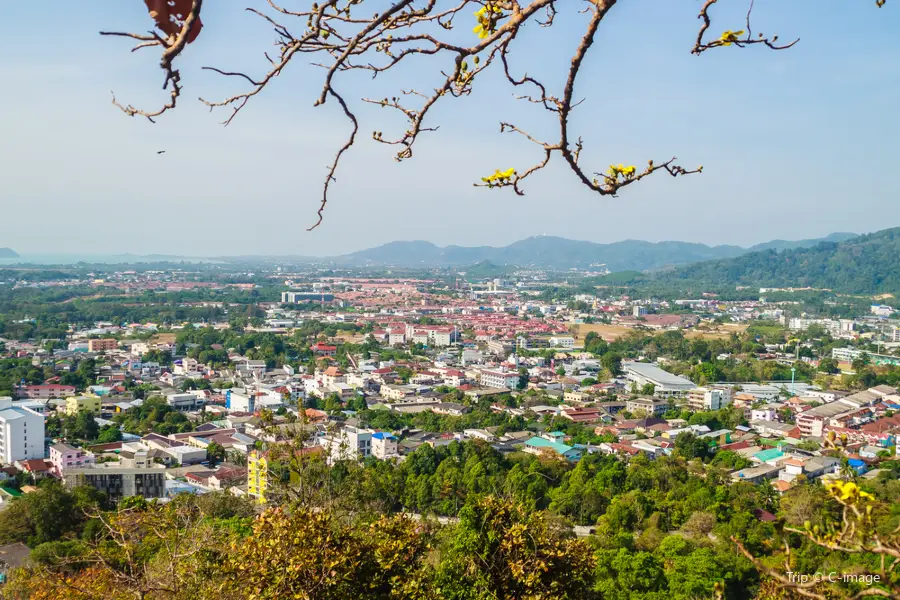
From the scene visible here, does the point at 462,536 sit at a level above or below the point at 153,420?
above

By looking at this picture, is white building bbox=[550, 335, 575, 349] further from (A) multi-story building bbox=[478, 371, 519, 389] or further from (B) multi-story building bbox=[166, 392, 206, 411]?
(B) multi-story building bbox=[166, 392, 206, 411]

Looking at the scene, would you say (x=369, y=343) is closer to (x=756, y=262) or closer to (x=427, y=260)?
(x=756, y=262)

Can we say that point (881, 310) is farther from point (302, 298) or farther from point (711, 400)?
point (302, 298)

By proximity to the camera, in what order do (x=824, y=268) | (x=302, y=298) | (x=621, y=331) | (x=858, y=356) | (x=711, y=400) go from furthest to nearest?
(x=824, y=268)
(x=302, y=298)
(x=621, y=331)
(x=858, y=356)
(x=711, y=400)

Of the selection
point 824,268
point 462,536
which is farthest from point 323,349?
point 824,268

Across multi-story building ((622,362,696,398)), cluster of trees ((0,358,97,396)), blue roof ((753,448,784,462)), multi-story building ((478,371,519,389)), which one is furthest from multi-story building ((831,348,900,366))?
cluster of trees ((0,358,97,396))

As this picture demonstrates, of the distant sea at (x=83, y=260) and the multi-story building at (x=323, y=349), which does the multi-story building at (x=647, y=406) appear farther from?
the distant sea at (x=83, y=260)

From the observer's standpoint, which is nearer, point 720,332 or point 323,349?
point 323,349

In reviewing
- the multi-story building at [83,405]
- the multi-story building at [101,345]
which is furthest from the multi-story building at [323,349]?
the multi-story building at [83,405]
